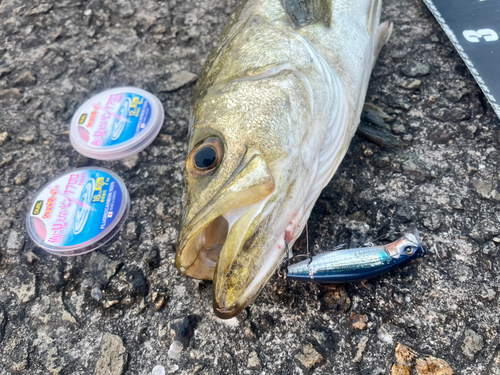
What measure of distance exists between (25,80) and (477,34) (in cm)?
338

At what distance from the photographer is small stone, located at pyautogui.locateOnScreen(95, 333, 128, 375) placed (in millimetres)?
1784

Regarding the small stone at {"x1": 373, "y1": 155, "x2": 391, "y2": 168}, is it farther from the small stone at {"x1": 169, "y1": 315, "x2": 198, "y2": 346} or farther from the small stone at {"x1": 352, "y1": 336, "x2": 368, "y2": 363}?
the small stone at {"x1": 169, "y1": 315, "x2": 198, "y2": 346}

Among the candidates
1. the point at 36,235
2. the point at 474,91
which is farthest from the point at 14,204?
the point at 474,91


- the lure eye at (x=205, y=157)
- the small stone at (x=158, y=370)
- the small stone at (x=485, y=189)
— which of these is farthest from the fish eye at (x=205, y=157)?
the small stone at (x=485, y=189)

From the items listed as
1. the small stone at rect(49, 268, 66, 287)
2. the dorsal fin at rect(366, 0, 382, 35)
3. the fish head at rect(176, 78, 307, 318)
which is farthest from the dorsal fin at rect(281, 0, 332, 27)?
the small stone at rect(49, 268, 66, 287)

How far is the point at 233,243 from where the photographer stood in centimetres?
142

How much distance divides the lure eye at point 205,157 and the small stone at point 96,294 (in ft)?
3.00

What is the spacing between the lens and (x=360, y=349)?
5.55 feet

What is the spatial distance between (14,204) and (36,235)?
1.24 feet

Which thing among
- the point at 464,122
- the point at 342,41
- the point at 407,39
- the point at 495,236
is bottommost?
the point at 495,236

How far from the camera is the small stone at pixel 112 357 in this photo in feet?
5.85

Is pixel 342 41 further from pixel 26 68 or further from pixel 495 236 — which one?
pixel 26 68

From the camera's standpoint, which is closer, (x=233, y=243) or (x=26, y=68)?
(x=233, y=243)

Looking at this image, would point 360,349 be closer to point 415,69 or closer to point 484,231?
point 484,231
